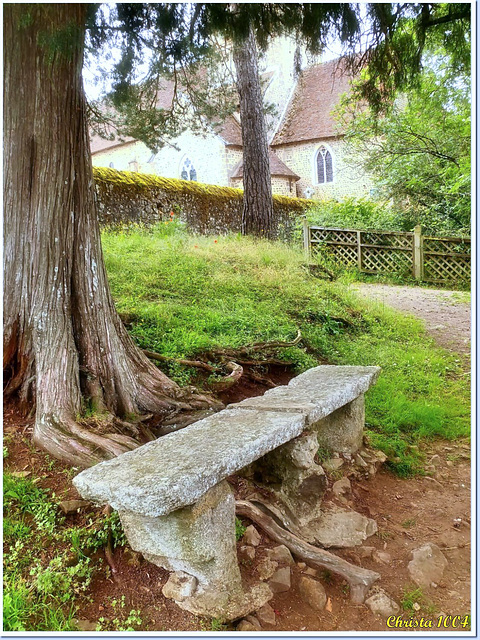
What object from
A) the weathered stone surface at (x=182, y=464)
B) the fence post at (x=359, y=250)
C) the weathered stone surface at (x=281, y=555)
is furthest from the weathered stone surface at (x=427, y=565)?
the fence post at (x=359, y=250)

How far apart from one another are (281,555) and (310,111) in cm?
2440

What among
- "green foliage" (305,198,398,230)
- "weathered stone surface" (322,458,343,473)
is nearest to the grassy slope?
"weathered stone surface" (322,458,343,473)

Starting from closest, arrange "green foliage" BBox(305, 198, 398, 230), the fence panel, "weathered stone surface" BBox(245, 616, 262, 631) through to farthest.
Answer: "weathered stone surface" BBox(245, 616, 262, 631) → the fence panel → "green foliage" BBox(305, 198, 398, 230)

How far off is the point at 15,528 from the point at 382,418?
10.1ft

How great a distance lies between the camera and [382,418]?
424 cm

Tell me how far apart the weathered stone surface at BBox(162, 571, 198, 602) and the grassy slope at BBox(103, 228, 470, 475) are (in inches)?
76.7

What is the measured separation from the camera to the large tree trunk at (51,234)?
118 inches

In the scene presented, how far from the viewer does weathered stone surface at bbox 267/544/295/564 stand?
2.37 meters

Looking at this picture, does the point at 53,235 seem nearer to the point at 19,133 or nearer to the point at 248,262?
the point at 19,133

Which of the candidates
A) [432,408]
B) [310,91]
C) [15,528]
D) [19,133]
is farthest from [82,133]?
[310,91]

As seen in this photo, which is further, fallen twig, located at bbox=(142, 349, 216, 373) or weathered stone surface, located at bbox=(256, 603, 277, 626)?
fallen twig, located at bbox=(142, 349, 216, 373)

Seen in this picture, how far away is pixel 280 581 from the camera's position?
226 cm

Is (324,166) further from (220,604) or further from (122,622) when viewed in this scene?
(122,622)

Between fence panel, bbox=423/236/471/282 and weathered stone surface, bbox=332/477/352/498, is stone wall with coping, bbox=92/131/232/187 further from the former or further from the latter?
weathered stone surface, bbox=332/477/352/498
